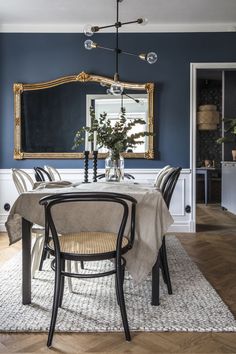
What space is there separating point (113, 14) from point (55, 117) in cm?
152

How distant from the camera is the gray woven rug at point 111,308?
1.93 meters

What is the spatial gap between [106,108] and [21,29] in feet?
5.16

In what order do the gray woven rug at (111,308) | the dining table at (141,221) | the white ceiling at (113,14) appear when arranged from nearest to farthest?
the gray woven rug at (111,308) < the dining table at (141,221) < the white ceiling at (113,14)

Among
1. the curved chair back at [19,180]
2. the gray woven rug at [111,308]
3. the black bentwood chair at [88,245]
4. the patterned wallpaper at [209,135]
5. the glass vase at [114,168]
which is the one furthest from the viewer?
the patterned wallpaper at [209,135]

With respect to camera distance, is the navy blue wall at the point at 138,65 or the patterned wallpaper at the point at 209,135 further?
the patterned wallpaper at the point at 209,135

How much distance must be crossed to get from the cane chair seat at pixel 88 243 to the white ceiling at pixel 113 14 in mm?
3114

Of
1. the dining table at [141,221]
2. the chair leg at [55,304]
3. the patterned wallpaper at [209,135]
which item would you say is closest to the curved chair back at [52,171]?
the dining table at [141,221]

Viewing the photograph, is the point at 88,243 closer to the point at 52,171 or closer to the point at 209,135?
the point at 52,171

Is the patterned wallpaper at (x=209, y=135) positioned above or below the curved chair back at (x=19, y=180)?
above

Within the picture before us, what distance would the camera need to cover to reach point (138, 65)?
4.81 m

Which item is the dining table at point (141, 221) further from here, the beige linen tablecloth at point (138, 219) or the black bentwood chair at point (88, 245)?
the black bentwood chair at point (88, 245)

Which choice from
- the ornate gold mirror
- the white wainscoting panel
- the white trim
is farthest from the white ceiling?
the white wainscoting panel

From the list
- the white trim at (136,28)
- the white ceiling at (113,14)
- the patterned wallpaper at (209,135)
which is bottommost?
the patterned wallpaper at (209,135)

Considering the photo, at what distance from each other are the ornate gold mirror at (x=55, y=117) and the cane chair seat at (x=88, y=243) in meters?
2.88
